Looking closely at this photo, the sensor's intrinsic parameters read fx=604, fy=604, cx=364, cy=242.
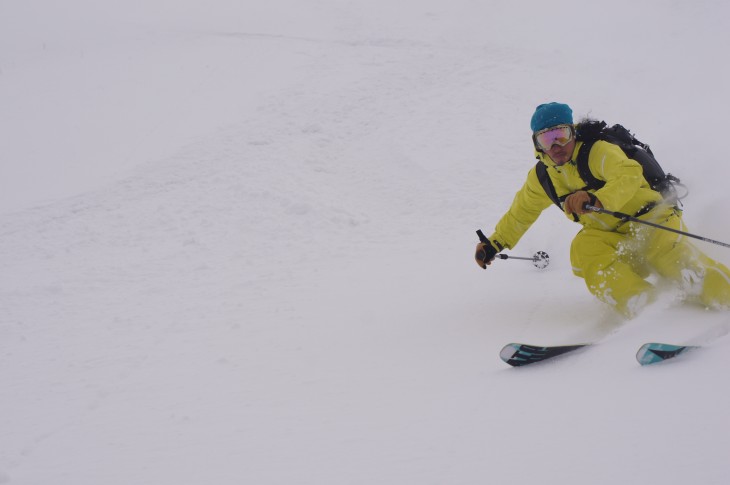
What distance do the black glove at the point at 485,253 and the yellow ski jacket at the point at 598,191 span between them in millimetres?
92

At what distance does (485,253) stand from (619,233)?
1.00m

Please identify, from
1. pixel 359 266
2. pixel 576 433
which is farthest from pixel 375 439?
pixel 359 266

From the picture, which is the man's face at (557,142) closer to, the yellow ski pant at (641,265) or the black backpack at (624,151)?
the black backpack at (624,151)

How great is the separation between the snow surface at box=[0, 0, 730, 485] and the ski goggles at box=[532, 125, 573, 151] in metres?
1.08

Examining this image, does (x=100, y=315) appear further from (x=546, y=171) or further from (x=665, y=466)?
(x=665, y=466)

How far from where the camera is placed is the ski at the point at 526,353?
3.52 meters

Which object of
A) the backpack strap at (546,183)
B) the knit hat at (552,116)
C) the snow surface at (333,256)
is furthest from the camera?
the backpack strap at (546,183)

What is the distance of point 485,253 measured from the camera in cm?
479

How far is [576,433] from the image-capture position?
258cm

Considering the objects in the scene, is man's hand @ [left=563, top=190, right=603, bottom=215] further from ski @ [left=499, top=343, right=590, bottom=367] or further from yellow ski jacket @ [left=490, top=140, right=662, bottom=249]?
ski @ [left=499, top=343, right=590, bottom=367]

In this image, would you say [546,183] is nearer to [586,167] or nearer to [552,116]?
[586,167]

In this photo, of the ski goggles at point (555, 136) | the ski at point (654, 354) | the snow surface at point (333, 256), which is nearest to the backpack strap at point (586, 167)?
the ski goggles at point (555, 136)

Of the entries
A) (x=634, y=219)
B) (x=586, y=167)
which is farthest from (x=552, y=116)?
(x=634, y=219)

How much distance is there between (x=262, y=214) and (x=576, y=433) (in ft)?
16.4
